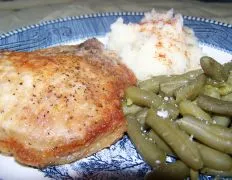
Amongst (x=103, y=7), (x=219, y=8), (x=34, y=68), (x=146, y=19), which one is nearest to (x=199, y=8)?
(x=219, y=8)

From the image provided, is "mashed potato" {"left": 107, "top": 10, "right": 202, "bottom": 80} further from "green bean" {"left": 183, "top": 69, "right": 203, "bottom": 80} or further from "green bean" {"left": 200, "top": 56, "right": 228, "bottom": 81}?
"green bean" {"left": 200, "top": 56, "right": 228, "bottom": 81}

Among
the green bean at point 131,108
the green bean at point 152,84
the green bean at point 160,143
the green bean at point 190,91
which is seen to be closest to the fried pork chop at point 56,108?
the green bean at point 131,108

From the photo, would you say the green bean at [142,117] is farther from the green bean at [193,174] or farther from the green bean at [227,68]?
the green bean at [227,68]

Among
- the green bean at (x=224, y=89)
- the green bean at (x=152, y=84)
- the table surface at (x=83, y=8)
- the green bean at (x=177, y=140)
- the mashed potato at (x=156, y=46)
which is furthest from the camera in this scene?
the table surface at (x=83, y=8)

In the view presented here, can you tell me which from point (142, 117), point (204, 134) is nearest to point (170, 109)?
point (142, 117)

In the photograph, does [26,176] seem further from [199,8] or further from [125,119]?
[199,8]

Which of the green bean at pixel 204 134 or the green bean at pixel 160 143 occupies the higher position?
the green bean at pixel 204 134
